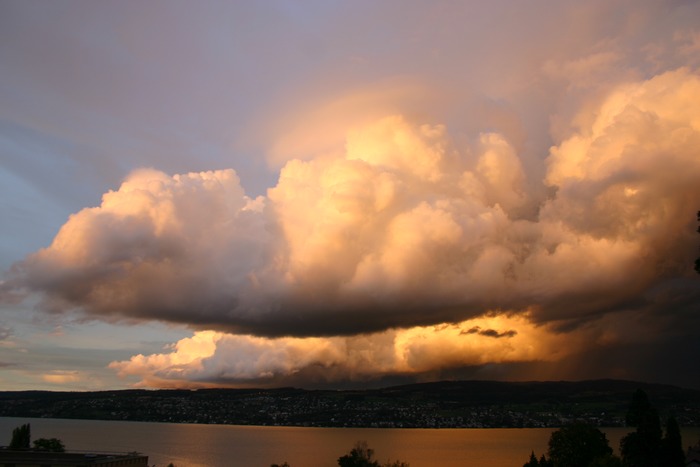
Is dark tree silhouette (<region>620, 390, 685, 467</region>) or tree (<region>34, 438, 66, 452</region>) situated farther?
tree (<region>34, 438, 66, 452</region>)

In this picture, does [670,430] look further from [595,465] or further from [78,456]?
[78,456]

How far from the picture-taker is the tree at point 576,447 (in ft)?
324

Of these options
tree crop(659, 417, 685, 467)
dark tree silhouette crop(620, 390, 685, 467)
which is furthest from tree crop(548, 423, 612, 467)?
tree crop(659, 417, 685, 467)

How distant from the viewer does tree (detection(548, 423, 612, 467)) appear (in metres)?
98.6

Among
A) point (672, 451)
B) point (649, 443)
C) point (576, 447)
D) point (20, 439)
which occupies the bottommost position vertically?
point (576, 447)

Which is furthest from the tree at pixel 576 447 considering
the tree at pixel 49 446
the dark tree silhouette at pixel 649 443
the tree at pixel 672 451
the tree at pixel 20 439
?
the tree at pixel 20 439

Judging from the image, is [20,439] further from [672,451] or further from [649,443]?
[672,451]

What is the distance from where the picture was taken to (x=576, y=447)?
99.4 meters

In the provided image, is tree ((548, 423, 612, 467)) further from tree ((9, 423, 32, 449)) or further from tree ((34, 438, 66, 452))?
tree ((9, 423, 32, 449))

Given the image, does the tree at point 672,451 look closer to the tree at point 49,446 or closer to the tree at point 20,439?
the tree at point 49,446

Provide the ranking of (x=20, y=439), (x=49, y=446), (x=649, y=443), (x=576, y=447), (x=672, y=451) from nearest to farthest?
(x=672, y=451), (x=649, y=443), (x=576, y=447), (x=20, y=439), (x=49, y=446)

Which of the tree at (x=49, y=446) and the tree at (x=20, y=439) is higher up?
the tree at (x=20, y=439)

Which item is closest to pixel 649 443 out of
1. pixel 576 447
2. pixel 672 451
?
pixel 672 451

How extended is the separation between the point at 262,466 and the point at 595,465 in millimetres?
135016
